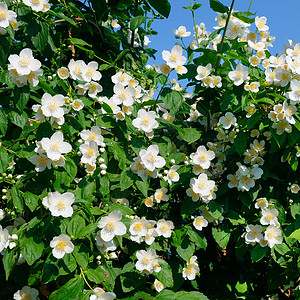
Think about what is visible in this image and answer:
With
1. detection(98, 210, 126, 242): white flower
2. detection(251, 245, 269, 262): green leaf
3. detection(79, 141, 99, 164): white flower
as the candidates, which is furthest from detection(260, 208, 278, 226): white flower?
detection(79, 141, 99, 164): white flower

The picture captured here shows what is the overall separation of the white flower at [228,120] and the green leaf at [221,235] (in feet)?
1.95

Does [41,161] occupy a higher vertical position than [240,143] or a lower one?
lower

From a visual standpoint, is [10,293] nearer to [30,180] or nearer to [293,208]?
[30,180]

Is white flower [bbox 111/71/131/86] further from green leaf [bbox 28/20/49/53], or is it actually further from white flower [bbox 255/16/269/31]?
white flower [bbox 255/16/269/31]

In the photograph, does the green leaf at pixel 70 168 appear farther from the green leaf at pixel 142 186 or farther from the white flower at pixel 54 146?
the green leaf at pixel 142 186

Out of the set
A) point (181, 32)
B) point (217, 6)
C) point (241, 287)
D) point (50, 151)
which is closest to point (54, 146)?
point (50, 151)

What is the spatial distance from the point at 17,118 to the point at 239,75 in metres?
1.20

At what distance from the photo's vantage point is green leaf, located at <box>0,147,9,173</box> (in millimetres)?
1707

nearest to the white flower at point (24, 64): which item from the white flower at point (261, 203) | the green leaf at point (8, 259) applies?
the green leaf at point (8, 259)

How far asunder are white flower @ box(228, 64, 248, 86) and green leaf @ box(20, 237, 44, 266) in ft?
4.37

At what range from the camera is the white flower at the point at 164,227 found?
205 cm

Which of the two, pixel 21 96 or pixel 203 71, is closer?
pixel 21 96

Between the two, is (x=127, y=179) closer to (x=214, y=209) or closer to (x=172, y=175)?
(x=172, y=175)

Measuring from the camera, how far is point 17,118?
179 cm
